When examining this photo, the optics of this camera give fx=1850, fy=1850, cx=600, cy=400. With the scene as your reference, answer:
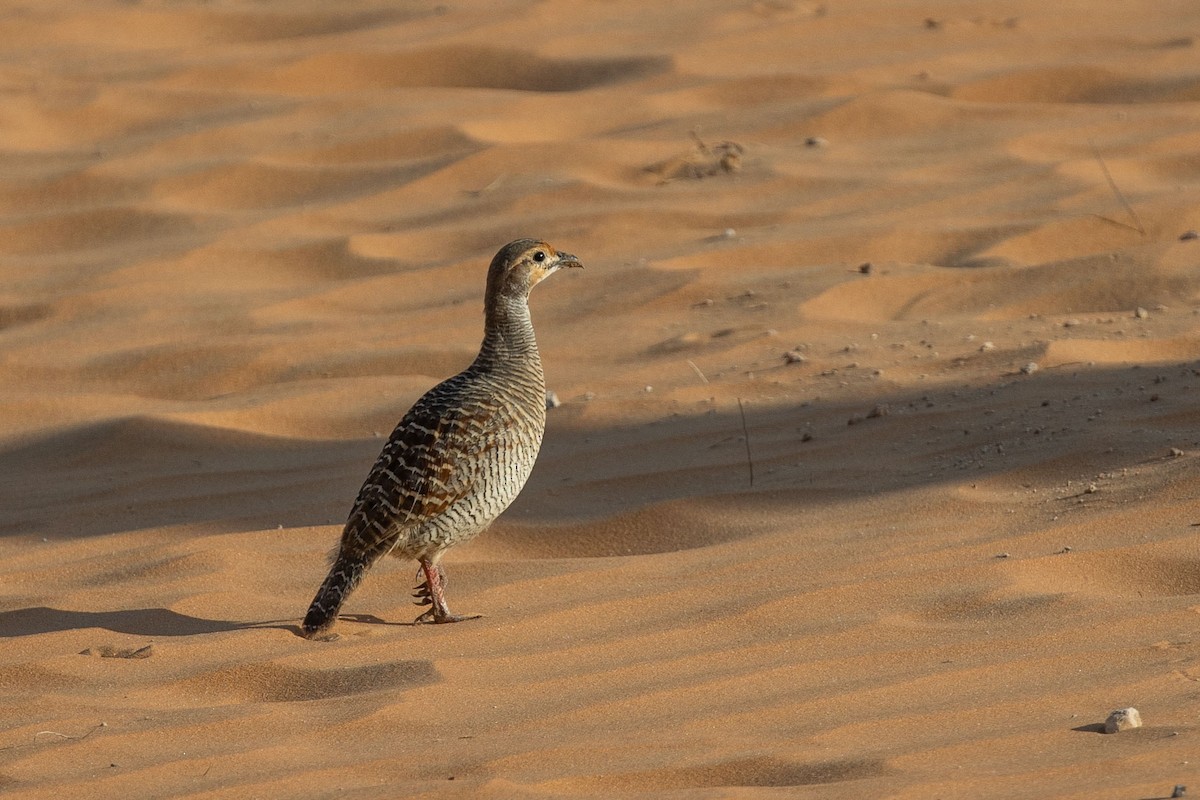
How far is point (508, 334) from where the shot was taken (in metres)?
6.63

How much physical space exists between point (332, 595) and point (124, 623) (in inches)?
30.3

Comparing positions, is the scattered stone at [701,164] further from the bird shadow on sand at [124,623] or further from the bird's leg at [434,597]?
the bird shadow on sand at [124,623]

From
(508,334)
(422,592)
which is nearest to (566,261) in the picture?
(508,334)

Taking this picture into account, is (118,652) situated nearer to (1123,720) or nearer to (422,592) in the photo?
(422,592)

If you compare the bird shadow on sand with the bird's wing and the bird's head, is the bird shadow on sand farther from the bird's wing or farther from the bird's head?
the bird's head

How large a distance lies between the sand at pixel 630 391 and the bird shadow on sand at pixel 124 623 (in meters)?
0.02

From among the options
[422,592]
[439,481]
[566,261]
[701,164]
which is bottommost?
[701,164]

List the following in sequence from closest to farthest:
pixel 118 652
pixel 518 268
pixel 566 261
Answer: pixel 118 652, pixel 518 268, pixel 566 261

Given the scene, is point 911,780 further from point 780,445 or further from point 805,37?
point 805,37

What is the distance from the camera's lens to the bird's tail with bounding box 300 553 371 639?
5672 mm

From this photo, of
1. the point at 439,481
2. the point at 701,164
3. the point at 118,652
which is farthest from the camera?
the point at 701,164

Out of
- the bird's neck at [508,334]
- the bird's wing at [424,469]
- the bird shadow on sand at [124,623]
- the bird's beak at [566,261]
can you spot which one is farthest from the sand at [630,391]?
the bird's beak at [566,261]

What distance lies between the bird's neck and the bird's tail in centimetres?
102

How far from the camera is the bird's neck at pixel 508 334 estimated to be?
6555 mm
